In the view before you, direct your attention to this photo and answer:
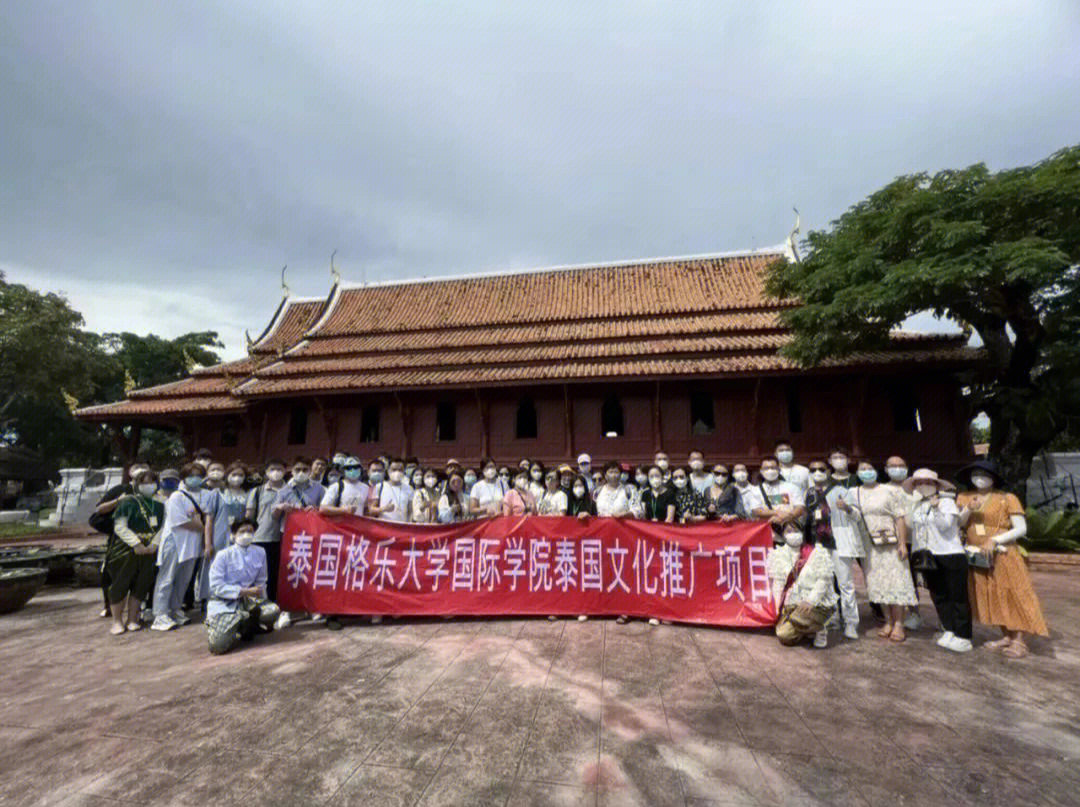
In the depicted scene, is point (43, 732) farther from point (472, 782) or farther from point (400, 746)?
point (472, 782)

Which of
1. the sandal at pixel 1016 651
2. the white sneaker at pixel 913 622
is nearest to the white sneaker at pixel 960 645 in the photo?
the sandal at pixel 1016 651

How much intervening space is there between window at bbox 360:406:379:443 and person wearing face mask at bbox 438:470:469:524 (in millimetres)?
8970


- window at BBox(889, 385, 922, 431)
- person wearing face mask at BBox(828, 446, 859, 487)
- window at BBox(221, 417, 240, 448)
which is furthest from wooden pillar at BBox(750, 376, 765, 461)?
window at BBox(221, 417, 240, 448)

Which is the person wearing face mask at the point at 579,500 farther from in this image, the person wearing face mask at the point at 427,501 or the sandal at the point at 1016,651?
the sandal at the point at 1016,651

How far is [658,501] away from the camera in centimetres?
644

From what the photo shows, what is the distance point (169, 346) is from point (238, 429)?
26731mm

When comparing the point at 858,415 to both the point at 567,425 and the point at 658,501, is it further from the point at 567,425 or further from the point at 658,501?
the point at 658,501

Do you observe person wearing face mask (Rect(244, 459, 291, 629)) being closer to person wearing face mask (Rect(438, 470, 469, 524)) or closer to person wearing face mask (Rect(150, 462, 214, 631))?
person wearing face mask (Rect(150, 462, 214, 631))

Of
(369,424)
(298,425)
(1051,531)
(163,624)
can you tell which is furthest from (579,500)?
(298,425)

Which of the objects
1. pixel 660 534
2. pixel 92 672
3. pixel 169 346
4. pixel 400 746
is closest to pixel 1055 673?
pixel 660 534

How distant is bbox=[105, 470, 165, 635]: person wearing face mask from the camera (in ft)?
18.9

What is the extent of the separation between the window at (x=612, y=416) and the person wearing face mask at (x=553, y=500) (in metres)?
7.72

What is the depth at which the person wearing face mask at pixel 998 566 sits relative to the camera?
181 inches

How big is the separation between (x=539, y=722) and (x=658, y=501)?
364 centimetres
